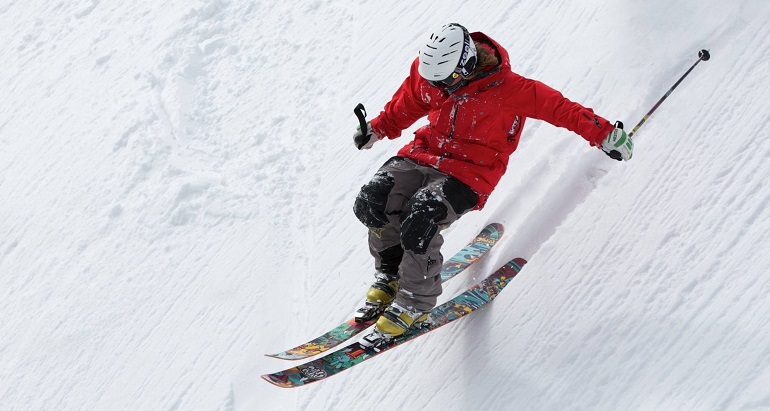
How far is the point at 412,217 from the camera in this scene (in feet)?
14.9

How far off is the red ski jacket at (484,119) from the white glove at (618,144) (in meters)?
0.10

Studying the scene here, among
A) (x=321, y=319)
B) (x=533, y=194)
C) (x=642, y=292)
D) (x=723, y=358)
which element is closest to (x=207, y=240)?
(x=321, y=319)

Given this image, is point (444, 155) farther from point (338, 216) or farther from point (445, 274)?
point (338, 216)

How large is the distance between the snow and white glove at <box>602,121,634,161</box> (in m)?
0.67

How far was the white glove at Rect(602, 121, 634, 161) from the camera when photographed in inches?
172

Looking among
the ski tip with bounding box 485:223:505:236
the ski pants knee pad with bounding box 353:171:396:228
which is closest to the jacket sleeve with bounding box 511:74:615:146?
the ski pants knee pad with bounding box 353:171:396:228

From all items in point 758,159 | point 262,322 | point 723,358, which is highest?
point 758,159

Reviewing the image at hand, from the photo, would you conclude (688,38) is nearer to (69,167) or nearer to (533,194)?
(533,194)

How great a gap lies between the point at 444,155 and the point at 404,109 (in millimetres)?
482

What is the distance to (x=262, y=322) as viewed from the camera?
6.58 metres

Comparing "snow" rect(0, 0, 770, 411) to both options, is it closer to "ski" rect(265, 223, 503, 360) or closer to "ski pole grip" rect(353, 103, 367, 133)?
"ski" rect(265, 223, 503, 360)

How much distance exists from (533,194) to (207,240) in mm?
3398

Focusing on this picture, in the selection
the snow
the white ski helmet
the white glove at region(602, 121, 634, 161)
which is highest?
the white glove at region(602, 121, 634, 161)

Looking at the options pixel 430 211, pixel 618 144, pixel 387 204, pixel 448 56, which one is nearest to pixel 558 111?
pixel 618 144
